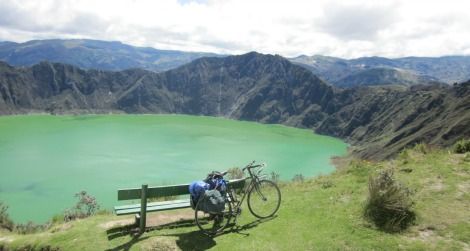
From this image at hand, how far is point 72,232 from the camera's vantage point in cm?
978

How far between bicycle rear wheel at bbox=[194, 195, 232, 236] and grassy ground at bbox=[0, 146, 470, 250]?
0.20 meters

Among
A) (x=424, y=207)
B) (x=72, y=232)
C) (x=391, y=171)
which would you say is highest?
(x=391, y=171)

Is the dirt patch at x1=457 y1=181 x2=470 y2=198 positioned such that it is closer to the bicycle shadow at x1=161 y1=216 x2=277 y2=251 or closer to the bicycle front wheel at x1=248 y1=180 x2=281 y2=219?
the bicycle front wheel at x1=248 y1=180 x2=281 y2=219

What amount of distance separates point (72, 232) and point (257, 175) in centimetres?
459

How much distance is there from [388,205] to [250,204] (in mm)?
3396

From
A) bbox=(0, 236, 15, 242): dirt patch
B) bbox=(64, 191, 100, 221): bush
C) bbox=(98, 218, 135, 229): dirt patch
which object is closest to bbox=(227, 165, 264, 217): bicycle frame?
bbox=(98, 218, 135, 229): dirt patch

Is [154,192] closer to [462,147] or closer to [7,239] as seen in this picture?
[7,239]

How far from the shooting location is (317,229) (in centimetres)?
897

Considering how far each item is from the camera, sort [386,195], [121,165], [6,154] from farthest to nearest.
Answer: [6,154] < [121,165] < [386,195]

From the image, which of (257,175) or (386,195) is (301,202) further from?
(386,195)

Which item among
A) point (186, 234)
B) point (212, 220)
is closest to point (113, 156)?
point (212, 220)

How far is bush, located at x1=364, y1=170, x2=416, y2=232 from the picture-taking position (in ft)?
28.7

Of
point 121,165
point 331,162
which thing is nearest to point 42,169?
point 121,165

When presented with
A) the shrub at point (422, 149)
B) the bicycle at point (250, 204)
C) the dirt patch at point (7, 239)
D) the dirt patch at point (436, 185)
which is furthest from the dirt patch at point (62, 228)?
the shrub at point (422, 149)
